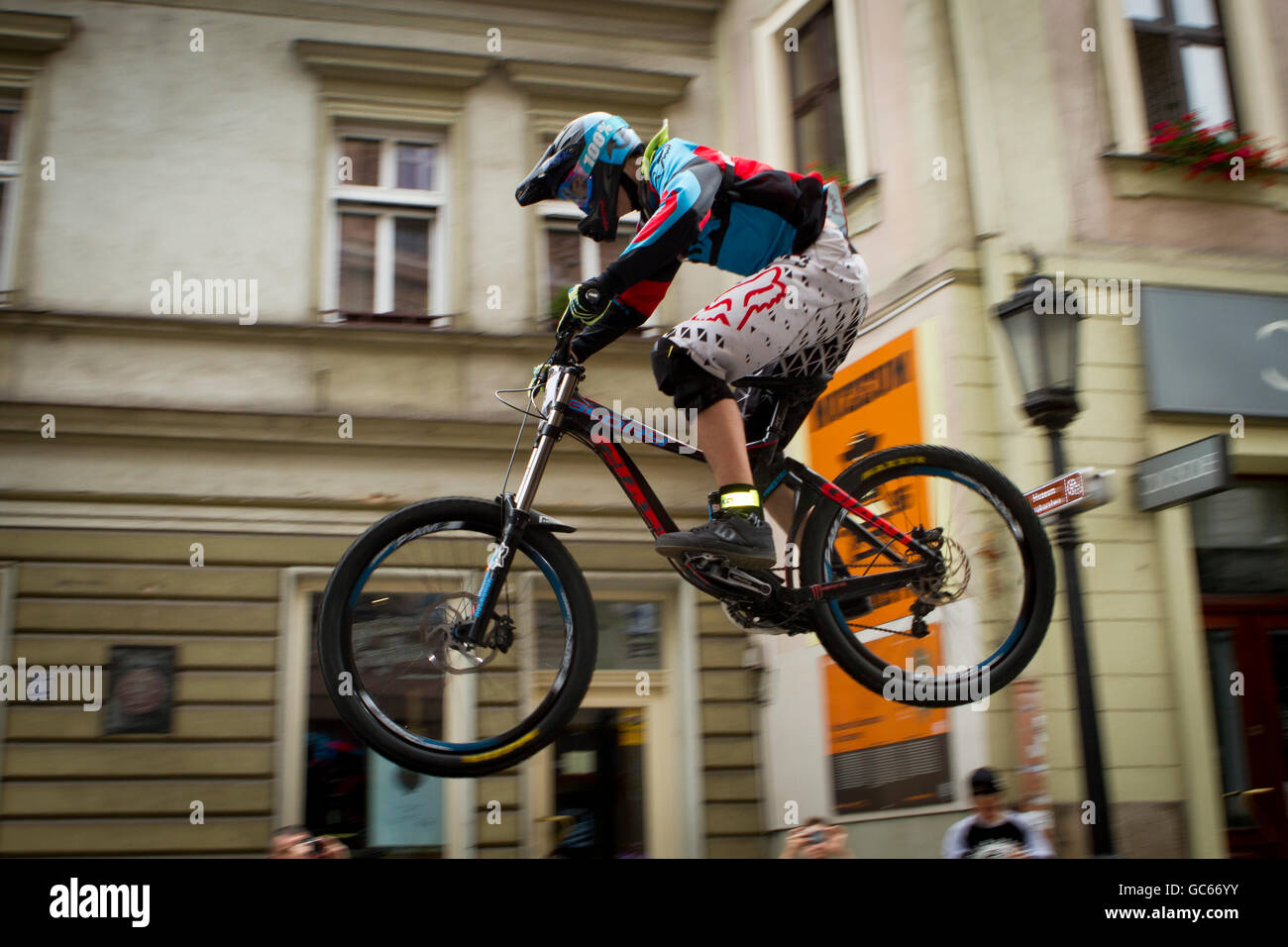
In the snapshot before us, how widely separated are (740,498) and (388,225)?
5468mm

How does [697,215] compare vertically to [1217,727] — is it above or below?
above

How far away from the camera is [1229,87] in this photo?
6.70m

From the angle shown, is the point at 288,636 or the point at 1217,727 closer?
the point at 1217,727

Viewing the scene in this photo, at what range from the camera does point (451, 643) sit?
2.76 m

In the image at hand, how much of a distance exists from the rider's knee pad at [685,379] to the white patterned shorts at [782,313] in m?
0.02

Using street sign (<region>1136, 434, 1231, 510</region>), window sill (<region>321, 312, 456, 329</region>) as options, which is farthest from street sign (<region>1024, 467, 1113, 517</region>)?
window sill (<region>321, 312, 456, 329</region>)

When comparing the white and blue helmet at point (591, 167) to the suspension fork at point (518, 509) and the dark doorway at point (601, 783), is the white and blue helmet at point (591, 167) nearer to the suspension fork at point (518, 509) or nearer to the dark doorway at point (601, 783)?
the suspension fork at point (518, 509)

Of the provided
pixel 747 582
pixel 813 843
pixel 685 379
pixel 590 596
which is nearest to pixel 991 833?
pixel 813 843
